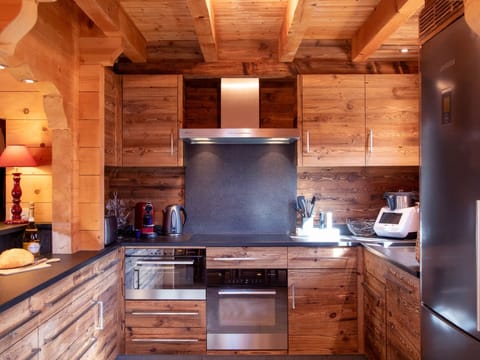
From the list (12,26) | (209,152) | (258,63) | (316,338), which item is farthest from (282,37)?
(316,338)

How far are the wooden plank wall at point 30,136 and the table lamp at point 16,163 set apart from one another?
76 millimetres

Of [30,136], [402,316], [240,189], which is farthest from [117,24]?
[402,316]

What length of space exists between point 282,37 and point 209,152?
1162 millimetres

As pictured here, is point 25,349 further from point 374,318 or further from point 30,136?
point 374,318

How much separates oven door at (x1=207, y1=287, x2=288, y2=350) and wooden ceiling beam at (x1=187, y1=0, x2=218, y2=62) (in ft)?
5.79

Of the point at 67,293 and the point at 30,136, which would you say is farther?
the point at 30,136

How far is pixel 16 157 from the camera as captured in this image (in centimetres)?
245

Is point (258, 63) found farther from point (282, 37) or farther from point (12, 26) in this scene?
point (12, 26)

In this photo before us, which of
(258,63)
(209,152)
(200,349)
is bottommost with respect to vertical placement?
(200,349)

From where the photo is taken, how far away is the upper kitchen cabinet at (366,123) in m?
3.15

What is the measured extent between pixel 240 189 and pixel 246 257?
2.54ft

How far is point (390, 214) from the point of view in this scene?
10.2 ft

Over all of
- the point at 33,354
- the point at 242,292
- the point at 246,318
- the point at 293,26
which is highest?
the point at 293,26

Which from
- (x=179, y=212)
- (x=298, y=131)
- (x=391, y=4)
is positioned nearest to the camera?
(x=391, y=4)
